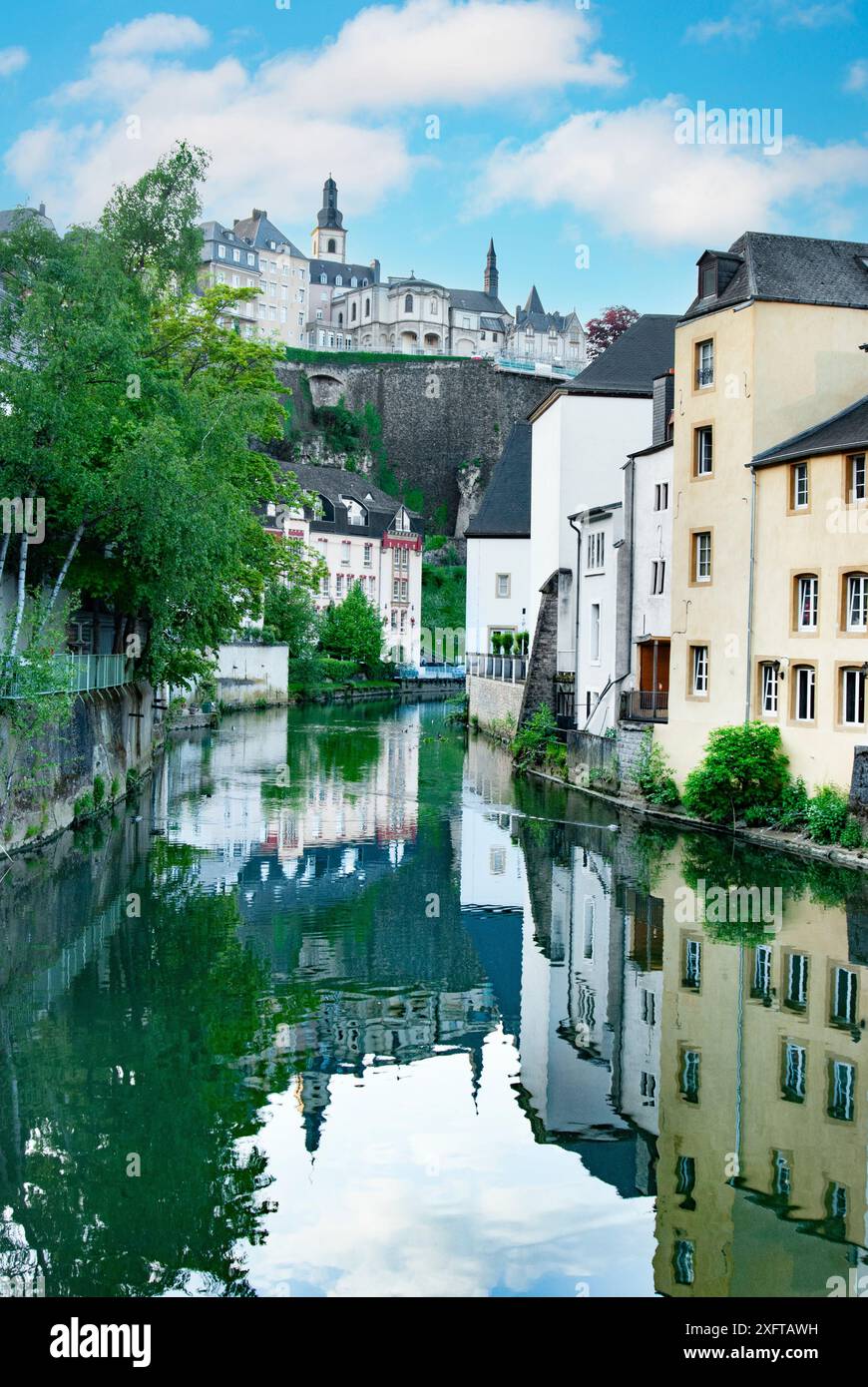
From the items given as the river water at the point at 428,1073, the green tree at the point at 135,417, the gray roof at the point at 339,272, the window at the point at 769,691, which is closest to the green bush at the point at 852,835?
the river water at the point at 428,1073

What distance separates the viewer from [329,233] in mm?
147000

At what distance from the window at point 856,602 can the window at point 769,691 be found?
242 centimetres

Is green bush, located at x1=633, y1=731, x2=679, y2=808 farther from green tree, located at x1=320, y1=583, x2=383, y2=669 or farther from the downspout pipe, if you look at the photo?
green tree, located at x1=320, y1=583, x2=383, y2=669

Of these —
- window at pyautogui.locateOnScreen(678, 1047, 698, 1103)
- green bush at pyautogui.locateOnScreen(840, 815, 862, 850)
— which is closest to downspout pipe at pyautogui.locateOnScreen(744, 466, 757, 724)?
green bush at pyautogui.locateOnScreen(840, 815, 862, 850)

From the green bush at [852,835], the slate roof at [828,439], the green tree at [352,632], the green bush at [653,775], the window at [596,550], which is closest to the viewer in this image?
the green bush at [852,835]

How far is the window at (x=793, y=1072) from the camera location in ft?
39.3

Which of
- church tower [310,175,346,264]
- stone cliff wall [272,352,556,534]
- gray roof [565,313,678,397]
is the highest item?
church tower [310,175,346,264]

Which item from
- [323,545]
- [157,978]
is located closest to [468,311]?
[323,545]

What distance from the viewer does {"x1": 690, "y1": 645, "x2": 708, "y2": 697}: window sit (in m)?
28.7

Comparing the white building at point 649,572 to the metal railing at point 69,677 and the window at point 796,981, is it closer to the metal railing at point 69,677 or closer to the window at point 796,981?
the metal railing at point 69,677

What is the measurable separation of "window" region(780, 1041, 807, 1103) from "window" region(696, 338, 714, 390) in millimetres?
18121

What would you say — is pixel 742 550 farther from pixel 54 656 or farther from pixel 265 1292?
pixel 265 1292

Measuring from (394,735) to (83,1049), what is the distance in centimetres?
3860

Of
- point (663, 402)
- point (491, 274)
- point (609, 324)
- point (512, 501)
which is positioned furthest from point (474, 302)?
point (663, 402)
